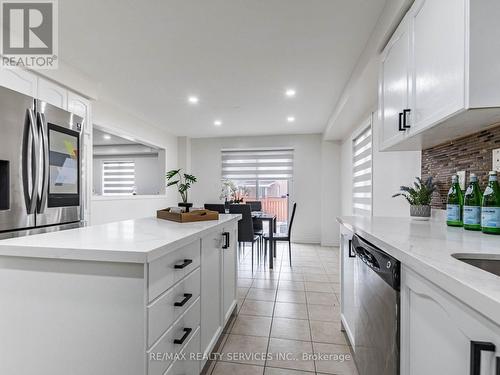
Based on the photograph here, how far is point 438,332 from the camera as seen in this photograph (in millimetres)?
721

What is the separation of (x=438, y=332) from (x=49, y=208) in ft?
7.96

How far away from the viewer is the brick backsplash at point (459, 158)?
140 centimetres

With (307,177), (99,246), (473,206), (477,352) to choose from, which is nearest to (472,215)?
(473,206)

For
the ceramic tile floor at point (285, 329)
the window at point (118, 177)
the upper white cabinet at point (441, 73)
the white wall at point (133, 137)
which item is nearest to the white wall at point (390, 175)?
the upper white cabinet at point (441, 73)

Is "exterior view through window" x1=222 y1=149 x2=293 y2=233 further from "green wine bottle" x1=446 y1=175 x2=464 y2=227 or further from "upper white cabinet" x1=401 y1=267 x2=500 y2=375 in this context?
"upper white cabinet" x1=401 y1=267 x2=500 y2=375

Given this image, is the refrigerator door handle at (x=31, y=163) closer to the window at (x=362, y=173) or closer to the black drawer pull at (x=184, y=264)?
the black drawer pull at (x=184, y=264)

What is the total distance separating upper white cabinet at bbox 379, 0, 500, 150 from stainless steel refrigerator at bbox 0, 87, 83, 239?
97.9 inches

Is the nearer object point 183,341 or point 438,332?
point 438,332

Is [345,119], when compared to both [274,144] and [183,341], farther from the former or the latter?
[183,341]

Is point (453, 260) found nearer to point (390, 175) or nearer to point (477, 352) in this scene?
point (477, 352)

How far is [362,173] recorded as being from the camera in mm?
4062

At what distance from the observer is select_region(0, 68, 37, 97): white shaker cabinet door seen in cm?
194

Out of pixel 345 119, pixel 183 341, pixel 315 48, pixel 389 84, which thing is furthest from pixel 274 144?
pixel 183 341

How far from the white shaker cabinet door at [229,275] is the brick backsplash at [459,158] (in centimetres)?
159
